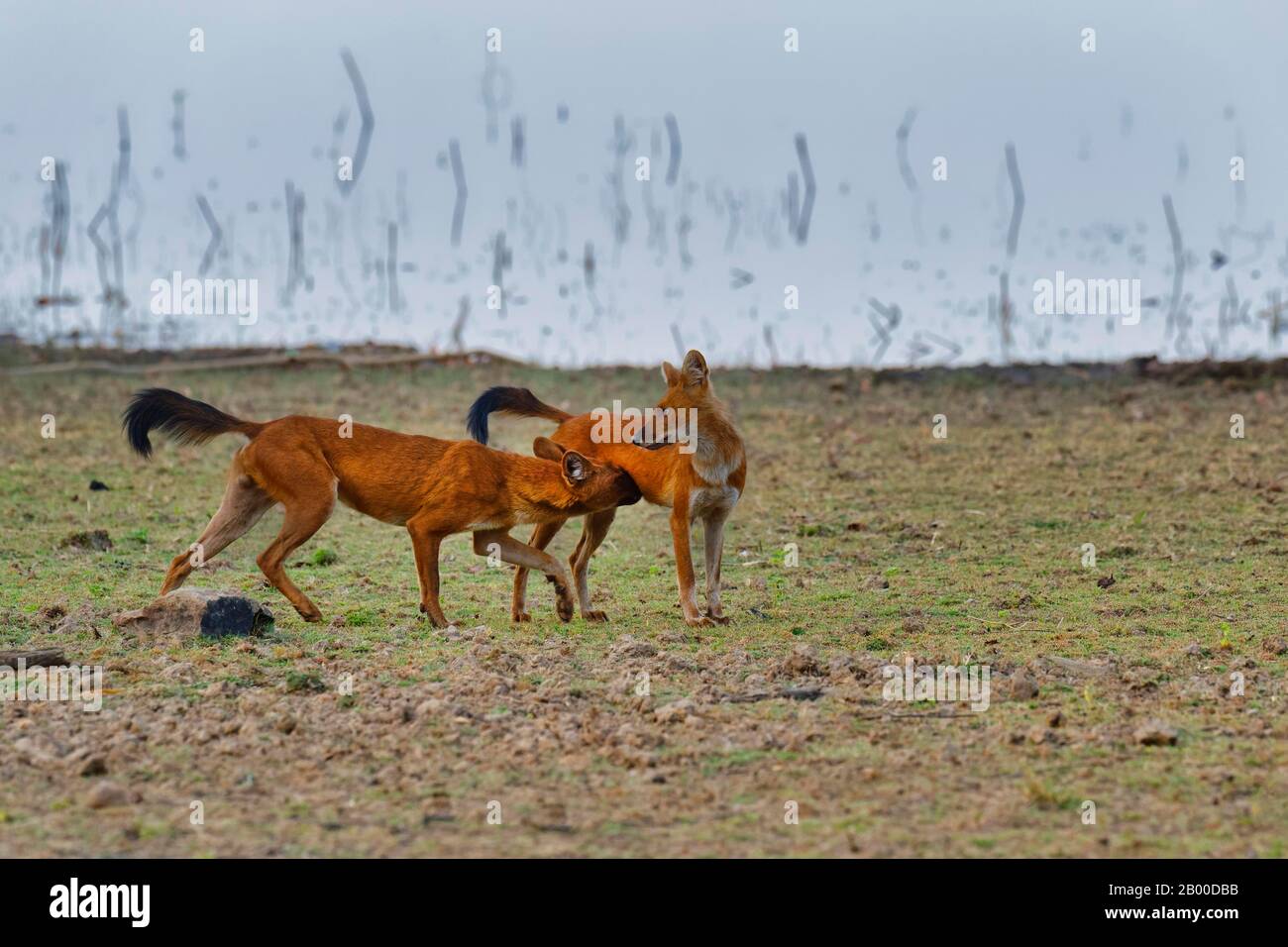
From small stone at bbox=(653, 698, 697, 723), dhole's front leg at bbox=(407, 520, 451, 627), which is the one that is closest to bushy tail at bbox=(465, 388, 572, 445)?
dhole's front leg at bbox=(407, 520, 451, 627)

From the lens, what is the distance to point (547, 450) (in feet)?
31.5

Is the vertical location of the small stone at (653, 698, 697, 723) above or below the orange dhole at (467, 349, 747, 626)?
below

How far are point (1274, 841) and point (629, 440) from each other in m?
5.03

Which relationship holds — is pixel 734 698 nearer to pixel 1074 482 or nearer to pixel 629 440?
pixel 629 440

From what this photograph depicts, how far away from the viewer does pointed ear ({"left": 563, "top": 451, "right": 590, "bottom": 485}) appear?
9180 mm

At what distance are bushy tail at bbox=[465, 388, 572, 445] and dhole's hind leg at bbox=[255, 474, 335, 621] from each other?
55.5 inches

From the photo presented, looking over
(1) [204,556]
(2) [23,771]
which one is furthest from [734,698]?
(1) [204,556]

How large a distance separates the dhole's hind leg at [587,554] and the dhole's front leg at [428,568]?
0.82 m

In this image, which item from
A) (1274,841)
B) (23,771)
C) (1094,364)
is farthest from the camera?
(1094,364)

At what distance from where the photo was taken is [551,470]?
9367mm

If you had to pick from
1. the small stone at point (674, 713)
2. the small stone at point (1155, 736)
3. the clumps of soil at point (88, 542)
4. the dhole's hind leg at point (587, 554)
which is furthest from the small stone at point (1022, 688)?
the clumps of soil at point (88, 542)

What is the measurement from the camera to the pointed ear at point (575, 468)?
9180mm
